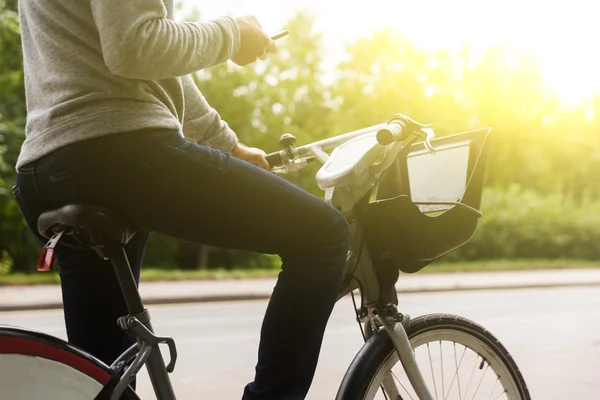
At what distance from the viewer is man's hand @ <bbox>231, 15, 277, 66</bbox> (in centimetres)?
169

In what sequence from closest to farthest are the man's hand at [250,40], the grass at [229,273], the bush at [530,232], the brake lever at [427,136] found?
1. the man's hand at [250,40]
2. the brake lever at [427,136]
3. the grass at [229,273]
4. the bush at [530,232]

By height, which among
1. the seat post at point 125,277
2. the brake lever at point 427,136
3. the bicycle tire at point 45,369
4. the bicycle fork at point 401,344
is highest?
the brake lever at point 427,136

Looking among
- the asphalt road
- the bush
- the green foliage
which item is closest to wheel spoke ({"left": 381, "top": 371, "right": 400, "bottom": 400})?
the asphalt road

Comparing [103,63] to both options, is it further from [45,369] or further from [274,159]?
[274,159]

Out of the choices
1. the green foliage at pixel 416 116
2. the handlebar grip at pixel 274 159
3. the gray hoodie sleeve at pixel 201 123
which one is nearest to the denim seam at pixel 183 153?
the gray hoodie sleeve at pixel 201 123

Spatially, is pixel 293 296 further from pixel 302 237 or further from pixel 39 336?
pixel 39 336

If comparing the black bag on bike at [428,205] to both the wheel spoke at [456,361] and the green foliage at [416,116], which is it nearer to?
the wheel spoke at [456,361]

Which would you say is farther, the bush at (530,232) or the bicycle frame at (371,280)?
the bush at (530,232)

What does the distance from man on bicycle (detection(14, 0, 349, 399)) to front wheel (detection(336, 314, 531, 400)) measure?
24 cm

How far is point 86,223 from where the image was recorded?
1.47m

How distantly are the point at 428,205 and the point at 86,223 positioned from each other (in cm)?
87

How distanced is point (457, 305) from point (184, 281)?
219 inches

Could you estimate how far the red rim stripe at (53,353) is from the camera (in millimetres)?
1440

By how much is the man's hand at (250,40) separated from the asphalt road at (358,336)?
46.6 inches
